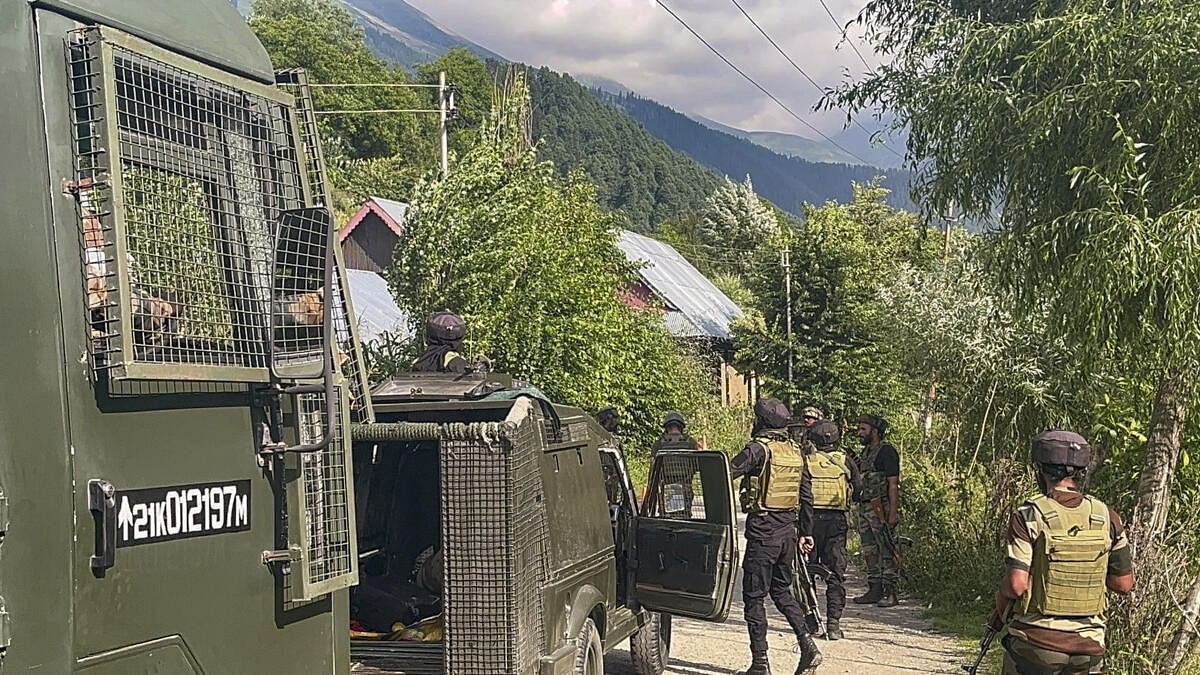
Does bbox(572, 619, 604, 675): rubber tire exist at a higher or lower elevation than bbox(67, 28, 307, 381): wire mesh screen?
lower

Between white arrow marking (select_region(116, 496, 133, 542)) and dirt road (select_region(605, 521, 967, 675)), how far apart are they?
6.57 m

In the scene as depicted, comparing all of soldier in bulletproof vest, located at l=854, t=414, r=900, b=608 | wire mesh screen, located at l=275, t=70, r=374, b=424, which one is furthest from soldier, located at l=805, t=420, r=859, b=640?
wire mesh screen, located at l=275, t=70, r=374, b=424

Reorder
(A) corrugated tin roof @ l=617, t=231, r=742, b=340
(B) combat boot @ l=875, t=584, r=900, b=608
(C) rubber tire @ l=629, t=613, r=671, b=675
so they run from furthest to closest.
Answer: (A) corrugated tin roof @ l=617, t=231, r=742, b=340
(B) combat boot @ l=875, t=584, r=900, b=608
(C) rubber tire @ l=629, t=613, r=671, b=675

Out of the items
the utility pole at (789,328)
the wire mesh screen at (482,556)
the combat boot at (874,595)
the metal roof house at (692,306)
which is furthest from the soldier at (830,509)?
the metal roof house at (692,306)

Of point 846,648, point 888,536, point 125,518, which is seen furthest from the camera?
point 888,536

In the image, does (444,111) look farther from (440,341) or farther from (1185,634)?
(1185,634)

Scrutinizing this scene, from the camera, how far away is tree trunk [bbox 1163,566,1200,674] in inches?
282

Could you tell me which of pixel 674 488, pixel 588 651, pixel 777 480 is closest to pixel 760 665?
pixel 777 480

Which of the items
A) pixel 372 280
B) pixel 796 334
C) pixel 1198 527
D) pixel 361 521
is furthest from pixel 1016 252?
pixel 372 280

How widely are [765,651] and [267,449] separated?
6031mm

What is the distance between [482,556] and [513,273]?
31.4 ft

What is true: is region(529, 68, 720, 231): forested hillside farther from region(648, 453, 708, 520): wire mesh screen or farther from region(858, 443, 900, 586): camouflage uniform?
region(648, 453, 708, 520): wire mesh screen

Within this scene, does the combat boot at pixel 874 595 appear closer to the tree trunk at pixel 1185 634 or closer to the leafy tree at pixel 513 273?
the tree trunk at pixel 1185 634

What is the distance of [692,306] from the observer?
3966 centimetres
